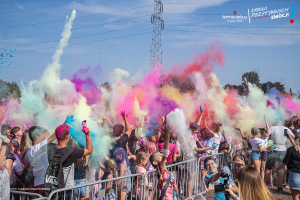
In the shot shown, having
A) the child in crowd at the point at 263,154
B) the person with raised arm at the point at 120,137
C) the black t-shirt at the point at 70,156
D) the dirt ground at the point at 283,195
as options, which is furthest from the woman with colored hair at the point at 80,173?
the child in crowd at the point at 263,154

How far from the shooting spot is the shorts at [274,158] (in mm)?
7762

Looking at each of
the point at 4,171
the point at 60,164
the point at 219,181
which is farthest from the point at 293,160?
the point at 4,171

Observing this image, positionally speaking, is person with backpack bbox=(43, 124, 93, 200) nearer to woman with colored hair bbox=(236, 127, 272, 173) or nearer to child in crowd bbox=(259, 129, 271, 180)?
woman with colored hair bbox=(236, 127, 272, 173)

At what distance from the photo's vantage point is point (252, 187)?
2744 millimetres

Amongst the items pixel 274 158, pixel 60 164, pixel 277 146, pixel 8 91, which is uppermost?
pixel 8 91

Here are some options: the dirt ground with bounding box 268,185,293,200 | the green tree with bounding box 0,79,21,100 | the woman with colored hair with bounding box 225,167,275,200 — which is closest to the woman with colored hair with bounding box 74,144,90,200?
the woman with colored hair with bounding box 225,167,275,200

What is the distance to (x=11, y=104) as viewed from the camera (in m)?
7.48

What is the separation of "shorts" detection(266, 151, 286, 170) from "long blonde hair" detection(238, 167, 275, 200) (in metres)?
5.66

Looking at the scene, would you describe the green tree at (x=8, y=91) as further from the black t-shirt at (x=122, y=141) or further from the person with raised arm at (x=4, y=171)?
the person with raised arm at (x=4, y=171)

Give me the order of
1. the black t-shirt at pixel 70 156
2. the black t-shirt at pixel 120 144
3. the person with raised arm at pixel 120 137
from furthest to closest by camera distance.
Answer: the person with raised arm at pixel 120 137, the black t-shirt at pixel 120 144, the black t-shirt at pixel 70 156

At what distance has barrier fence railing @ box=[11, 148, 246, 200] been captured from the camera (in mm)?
4188

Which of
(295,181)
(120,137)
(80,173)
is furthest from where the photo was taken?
(120,137)

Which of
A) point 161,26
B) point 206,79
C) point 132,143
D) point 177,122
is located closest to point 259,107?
point 206,79

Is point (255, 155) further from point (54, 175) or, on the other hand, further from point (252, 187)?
point (54, 175)
